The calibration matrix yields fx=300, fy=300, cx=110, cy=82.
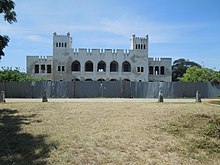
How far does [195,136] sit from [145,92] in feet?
69.5

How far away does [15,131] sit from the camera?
30.2 ft

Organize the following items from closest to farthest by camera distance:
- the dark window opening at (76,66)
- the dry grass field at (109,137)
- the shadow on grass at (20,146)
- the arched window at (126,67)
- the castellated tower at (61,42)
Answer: the shadow on grass at (20,146) < the dry grass field at (109,137) < the castellated tower at (61,42) < the dark window opening at (76,66) < the arched window at (126,67)

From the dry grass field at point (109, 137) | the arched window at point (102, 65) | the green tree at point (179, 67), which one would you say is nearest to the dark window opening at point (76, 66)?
the arched window at point (102, 65)

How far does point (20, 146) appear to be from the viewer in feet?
26.1

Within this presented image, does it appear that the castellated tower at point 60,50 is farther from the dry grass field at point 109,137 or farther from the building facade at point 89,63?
the dry grass field at point 109,137

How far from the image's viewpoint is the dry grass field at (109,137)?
24.1ft

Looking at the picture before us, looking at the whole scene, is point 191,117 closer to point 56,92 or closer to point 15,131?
point 15,131

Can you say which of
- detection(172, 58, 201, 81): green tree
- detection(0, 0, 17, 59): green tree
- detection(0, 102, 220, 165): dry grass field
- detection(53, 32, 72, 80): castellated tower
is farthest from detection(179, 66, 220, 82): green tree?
detection(0, 0, 17, 59): green tree

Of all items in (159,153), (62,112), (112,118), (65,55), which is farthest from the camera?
(65,55)

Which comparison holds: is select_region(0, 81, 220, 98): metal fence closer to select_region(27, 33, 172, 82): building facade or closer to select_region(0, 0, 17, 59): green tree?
select_region(0, 0, 17, 59): green tree

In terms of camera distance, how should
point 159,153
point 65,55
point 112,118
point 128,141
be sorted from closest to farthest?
point 159,153 → point 128,141 → point 112,118 → point 65,55

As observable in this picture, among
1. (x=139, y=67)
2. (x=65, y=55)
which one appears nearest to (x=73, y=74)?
(x=65, y=55)

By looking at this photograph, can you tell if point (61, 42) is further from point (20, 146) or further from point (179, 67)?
point (20, 146)

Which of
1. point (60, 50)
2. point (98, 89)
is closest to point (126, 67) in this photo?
point (60, 50)
